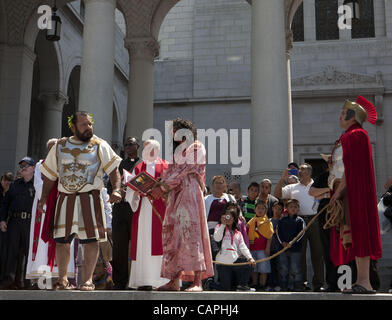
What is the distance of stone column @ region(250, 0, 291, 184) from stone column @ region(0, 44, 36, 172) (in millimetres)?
7941

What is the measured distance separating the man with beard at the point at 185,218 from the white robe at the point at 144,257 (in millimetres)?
350

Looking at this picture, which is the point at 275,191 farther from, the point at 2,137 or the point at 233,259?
the point at 2,137

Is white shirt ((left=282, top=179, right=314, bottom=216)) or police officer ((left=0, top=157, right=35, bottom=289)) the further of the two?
white shirt ((left=282, top=179, right=314, bottom=216))

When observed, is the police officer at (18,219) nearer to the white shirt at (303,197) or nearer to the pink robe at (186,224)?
the pink robe at (186,224)

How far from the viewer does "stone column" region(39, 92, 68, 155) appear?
1905cm

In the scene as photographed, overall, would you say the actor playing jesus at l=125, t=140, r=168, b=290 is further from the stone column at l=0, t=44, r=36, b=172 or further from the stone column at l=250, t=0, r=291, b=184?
the stone column at l=0, t=44, r=36, b=172

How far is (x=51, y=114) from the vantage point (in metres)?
19.2

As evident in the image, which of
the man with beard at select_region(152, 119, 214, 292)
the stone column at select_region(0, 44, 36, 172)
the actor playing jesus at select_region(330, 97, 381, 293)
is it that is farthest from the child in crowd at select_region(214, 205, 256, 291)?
the stone column at select_region(0, 44, 36, 172)

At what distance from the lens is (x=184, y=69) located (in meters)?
23.6

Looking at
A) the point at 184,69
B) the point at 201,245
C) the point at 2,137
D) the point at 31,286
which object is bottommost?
the point at 31,286

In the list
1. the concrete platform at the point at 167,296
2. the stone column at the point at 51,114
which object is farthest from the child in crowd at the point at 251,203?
the stone column at the point at 51,114

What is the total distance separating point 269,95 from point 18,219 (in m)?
5.72
